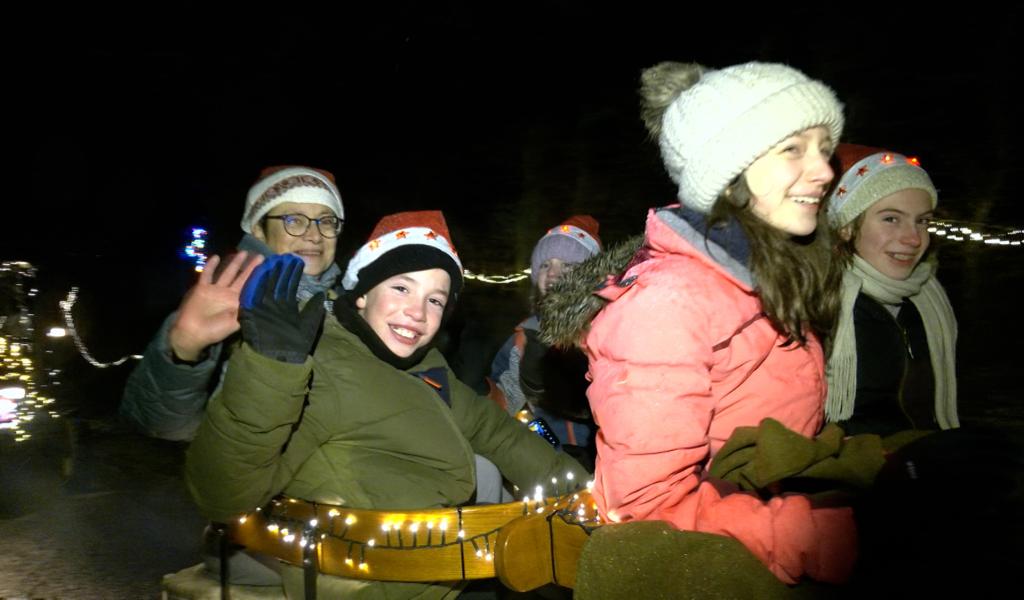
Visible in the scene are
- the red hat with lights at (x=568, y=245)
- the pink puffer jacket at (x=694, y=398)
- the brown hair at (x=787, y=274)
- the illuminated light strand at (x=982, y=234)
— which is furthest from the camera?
the illuminated light strand at (x=982, y=234)

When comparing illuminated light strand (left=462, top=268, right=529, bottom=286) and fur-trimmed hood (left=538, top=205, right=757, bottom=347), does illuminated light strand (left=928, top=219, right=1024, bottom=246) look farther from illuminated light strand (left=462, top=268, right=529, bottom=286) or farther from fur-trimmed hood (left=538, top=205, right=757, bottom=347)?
fur-trimmed hood (left=538, top=205, right=757, bottom=347)

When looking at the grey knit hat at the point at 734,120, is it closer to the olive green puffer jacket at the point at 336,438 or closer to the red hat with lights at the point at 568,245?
the olive green puffer jacket at the point at 336,438

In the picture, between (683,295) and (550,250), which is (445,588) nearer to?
(683,295)

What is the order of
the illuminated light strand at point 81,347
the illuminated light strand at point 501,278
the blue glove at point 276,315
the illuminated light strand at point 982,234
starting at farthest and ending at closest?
the illuminated light strand at point 501,278 → the illuminated light strand at point 81,347 → the illuminated light strand at point 982,234 → the blue glove at point 276,315

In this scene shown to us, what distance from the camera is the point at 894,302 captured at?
308 centimetres

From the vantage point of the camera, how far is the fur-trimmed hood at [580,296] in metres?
2.04

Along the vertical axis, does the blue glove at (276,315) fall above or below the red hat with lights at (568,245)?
below

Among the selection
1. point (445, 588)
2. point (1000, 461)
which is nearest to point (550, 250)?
point (445, 588)

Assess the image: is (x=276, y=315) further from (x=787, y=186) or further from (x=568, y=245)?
(x=568, y=245)

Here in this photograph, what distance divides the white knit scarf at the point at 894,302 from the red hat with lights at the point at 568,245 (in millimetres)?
1676

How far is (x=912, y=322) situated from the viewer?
125 inches

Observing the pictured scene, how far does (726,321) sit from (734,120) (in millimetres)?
489

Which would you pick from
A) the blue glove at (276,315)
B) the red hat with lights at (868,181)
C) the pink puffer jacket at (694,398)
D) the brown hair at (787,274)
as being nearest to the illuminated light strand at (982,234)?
the red hat with lights at (868,181)

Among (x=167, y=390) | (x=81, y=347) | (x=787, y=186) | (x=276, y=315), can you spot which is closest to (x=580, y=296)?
(x=787, y=186)
